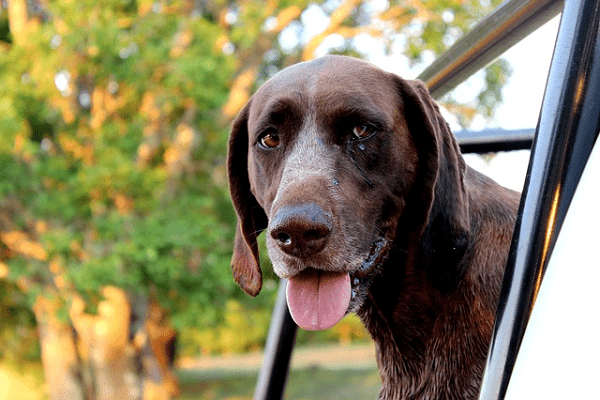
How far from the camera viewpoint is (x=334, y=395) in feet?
95.6

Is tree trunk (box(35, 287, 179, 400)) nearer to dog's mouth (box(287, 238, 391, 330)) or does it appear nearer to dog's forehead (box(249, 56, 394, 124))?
dog's forehead (box(249, 56, 394, 124))

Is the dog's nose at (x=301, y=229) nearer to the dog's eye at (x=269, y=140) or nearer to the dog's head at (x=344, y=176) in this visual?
the dog's head at (x=344, y=176)

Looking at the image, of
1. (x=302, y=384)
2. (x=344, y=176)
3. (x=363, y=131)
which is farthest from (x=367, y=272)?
(x=302, y=384)

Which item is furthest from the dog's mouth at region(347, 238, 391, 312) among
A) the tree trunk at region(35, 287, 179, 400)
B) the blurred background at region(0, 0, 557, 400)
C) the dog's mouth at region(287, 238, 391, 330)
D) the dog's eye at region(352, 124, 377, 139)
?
the tree trunk at region(35, 287, 179, 400)

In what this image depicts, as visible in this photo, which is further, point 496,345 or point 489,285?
point 489,285

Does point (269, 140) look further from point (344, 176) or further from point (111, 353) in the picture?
point (111, 353)

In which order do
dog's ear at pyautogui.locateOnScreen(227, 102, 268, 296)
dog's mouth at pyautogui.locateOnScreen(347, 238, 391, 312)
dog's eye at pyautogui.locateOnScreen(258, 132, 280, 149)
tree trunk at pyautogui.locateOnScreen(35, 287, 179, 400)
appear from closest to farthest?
1. dog's mouth at pyautogui.locateOnScreen(347, 238, 391, 312)
2. dog's eye at pyautogui.locateOnScreen(258, 132, 280, 149)
3. dog's ear at pyautogui.locateOnScreen(227, 102, 268, 296)
4. tree trunk at pyautogui.locateOnScreen(35, 287, 179, 400)

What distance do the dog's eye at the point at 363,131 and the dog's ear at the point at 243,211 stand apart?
1.56 feet

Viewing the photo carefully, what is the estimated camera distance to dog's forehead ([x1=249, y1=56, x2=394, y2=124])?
215 centimetres

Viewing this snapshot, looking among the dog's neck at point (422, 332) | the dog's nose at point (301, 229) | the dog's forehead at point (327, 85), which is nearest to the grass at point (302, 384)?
the dog's neck at point (422, 332)

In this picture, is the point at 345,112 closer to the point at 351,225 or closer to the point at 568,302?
the point at 351,225

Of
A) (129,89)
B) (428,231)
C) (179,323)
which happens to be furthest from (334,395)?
(428,231)

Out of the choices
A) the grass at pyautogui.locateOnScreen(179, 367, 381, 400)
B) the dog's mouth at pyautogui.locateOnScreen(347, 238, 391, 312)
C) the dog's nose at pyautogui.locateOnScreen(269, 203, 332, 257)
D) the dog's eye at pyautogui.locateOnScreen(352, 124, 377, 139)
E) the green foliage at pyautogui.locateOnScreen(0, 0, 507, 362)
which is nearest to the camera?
the dog's nose at pyautogui.locateOnScreen(269, 203, 332, 257)

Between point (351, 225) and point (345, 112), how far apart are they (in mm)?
343
